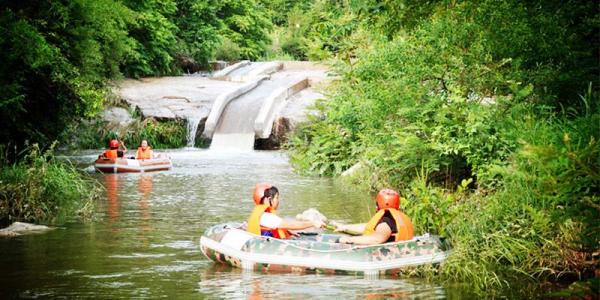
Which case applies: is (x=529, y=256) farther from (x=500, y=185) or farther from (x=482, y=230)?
(x=500, y=185)

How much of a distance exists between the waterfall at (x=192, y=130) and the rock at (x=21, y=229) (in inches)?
640

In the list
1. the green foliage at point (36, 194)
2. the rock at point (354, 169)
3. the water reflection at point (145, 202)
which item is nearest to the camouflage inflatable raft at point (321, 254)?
the water reflection at point (145, 202)

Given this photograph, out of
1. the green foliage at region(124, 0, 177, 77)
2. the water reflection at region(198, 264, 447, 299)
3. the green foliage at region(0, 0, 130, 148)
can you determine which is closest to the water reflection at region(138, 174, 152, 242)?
the green foliage at region(0, 0, 130, 148)

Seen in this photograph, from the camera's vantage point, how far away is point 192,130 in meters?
30.3

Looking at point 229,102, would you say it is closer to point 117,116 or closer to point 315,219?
point 117,116

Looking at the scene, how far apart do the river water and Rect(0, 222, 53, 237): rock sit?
0.79 ft

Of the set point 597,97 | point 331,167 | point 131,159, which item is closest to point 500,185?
point 597,97

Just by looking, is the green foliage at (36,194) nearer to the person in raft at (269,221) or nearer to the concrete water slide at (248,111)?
the person in raft at (269,221)

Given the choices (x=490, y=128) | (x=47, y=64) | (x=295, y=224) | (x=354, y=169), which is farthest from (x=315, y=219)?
(x=354, y=169)

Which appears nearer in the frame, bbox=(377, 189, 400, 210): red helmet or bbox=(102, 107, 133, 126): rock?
bbox=(377, 189, 400, 210): red helmet

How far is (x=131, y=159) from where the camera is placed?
2334 centimetres

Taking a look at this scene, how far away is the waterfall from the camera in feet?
99.1

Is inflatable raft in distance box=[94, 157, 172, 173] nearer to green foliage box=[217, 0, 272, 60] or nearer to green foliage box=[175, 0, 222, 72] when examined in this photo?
green foliage box=[175, 0, 222, 72]

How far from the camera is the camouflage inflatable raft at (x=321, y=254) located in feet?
34.6
